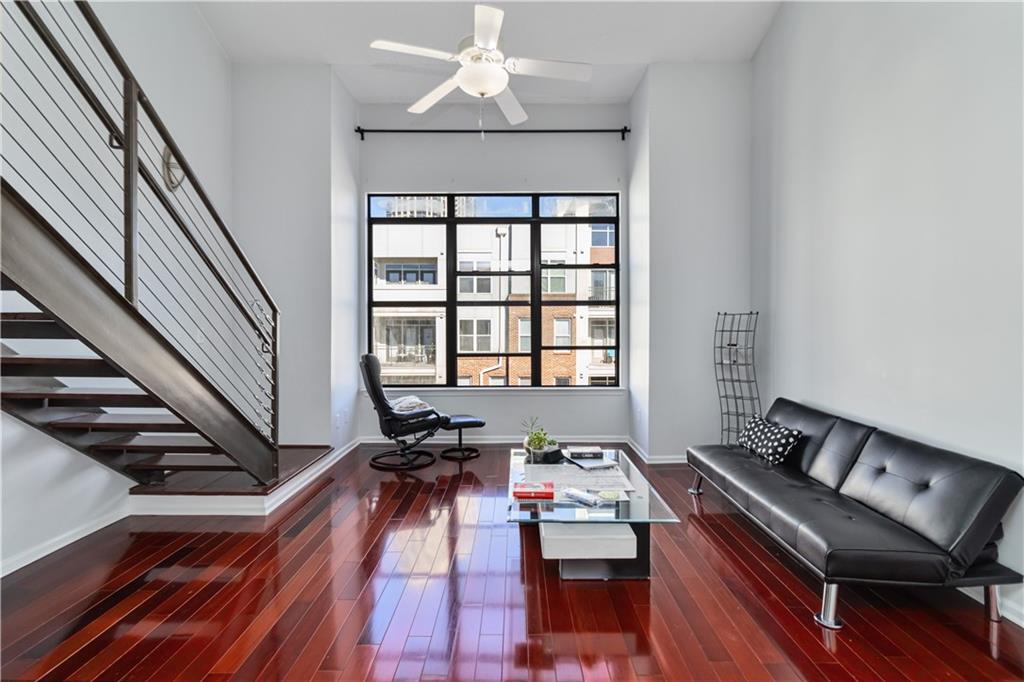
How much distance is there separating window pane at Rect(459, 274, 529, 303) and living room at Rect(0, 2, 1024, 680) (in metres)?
0.05

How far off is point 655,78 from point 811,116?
1670 millimetres

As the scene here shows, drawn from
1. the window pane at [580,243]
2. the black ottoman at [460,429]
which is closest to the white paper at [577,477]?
the black ottoman at [460,429]

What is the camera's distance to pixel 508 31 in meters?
4.88

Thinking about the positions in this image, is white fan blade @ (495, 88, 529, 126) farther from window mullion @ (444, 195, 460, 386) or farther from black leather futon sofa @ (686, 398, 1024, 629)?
black leather futon sofa @ (686, 398, 1024, 629)

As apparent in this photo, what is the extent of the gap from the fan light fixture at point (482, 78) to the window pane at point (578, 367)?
11.5 feet

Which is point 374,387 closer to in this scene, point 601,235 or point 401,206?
point 401,206

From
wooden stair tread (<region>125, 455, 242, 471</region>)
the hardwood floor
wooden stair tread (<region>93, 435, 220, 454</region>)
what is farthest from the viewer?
wooden stair tread (<region>125, 455, 242, 471</region>)

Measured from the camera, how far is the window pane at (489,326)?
21.1 feet

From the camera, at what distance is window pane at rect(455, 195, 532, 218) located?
638 cm

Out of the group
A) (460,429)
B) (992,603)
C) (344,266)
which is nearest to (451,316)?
(344,266)

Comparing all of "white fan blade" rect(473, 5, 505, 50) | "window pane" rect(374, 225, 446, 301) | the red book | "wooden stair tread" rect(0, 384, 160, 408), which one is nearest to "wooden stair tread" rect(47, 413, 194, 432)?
"wooden stair tread" rect(0, 384, 160, 408)

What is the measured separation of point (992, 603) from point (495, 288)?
506cm

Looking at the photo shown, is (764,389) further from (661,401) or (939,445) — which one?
(939,445)

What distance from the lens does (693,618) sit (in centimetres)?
243
